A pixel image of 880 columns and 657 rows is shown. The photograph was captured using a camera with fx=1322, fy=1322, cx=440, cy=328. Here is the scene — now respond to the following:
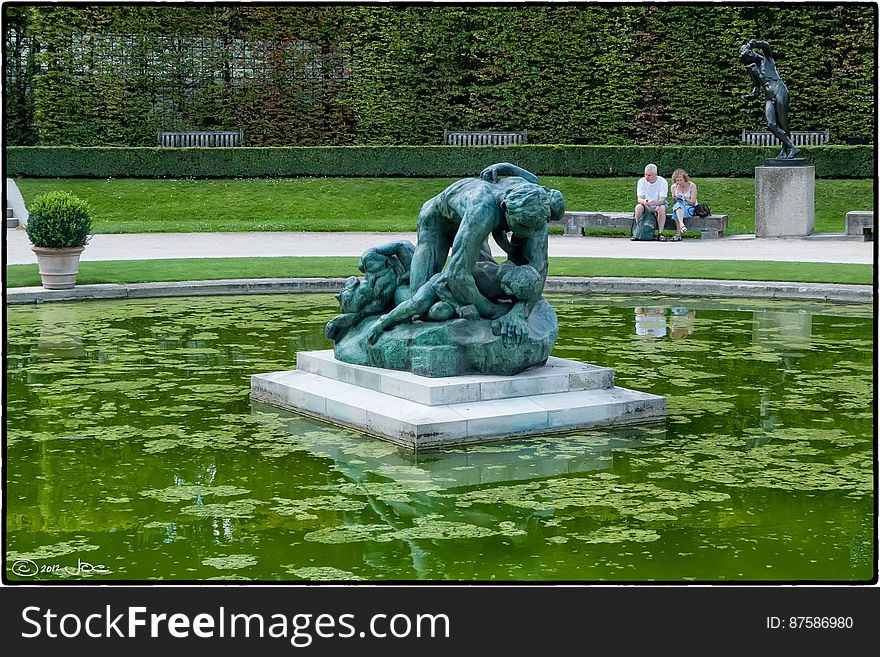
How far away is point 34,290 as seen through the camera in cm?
1389

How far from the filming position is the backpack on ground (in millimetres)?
20141

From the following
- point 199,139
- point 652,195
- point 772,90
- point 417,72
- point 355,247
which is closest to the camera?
point 355,247

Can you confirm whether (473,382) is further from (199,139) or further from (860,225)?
(199,139)

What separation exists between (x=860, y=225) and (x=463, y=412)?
13.8 meters

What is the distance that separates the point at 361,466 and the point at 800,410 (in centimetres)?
311

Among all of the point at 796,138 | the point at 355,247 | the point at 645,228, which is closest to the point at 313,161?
the point at 355,247

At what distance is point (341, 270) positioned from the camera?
51.6ft

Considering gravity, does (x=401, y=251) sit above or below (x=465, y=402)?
above

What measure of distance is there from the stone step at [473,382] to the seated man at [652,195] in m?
11.2

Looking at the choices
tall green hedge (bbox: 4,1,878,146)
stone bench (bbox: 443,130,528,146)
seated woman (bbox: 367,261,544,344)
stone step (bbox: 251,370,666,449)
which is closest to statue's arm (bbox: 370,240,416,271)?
seated woman (bbox: 367,261,544,344)

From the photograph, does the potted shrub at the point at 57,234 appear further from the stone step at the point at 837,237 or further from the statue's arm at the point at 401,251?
the stone step at the point at 837,237

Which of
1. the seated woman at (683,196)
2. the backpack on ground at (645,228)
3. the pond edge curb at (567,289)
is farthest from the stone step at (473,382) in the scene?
the seated woman at (683,196)

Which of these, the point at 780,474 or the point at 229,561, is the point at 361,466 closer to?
the point at 229,561

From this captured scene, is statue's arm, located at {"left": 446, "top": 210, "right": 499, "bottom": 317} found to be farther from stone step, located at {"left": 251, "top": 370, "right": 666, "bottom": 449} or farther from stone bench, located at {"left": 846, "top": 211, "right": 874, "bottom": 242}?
stone bench, located at {"left": 846, "top": 211, "right": 874, "bottom": 242}
